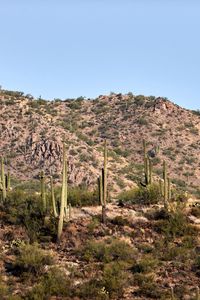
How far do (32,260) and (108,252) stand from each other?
120 inches

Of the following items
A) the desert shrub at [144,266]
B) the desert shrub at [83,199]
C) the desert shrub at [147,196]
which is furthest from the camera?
the desert shrub at [83,199]

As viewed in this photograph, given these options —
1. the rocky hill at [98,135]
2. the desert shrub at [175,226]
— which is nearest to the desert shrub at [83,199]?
the desert shrub at [175,226]

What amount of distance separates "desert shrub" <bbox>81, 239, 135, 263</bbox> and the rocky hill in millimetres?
20760

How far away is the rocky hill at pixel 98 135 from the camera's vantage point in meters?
46.5

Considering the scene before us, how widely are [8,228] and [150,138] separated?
124ft

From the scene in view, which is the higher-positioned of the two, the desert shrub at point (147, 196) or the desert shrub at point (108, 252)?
the desert shrub at point (147, 196)

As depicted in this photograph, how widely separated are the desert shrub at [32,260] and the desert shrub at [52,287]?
63 centimetres

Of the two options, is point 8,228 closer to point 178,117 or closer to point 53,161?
point 53,161

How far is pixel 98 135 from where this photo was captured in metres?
59.6

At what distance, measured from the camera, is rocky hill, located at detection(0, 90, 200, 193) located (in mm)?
46519

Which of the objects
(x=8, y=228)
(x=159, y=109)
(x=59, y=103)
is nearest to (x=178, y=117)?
(x=159, y=109)

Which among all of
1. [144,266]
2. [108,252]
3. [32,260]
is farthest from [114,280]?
[32,260]

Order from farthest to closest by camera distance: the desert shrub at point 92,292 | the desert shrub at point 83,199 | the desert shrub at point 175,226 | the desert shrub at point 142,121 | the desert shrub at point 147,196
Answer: the desert shrub at point 142,121 < the desert shrub at point 83,199 < the desert shrub at point 147,196 < the desert shrub at point 175,226 < the desert shrub at point 92,292

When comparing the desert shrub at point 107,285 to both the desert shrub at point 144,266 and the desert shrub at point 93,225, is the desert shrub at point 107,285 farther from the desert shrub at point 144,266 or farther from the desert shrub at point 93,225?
the desert shrub at point 93,225
